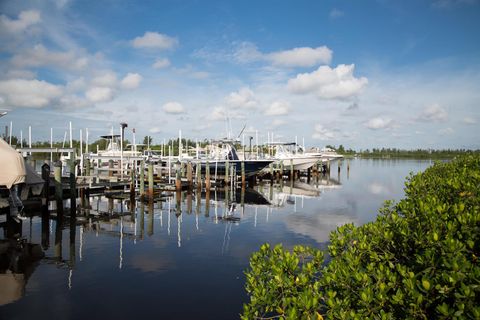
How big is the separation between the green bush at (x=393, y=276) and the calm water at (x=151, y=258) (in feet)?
14.5

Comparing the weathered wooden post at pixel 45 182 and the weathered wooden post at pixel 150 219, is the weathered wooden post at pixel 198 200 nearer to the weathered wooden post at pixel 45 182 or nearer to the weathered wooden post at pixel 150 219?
the weathered wooden post at pixel 150 219

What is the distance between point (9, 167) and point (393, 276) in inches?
Answer: 528

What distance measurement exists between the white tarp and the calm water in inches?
103

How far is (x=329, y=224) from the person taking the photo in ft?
59.2

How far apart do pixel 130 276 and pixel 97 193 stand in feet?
56.4

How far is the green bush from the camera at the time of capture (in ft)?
9.50

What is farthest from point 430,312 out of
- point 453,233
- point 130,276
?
point 130,276

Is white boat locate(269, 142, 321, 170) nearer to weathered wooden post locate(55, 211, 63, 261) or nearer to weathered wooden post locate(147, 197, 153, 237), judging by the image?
weathered wooden post locate(147, 197, 153, 237)

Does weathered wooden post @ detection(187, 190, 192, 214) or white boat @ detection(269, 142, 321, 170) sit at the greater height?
white boat @ detection(269, 142, 321, 170)

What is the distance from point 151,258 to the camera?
38.2 feet

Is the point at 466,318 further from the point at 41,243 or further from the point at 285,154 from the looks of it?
the point at 285,154

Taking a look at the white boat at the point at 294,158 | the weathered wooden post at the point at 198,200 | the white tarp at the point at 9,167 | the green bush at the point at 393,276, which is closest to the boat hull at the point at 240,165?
the weathered wooden post at the point at 198,200

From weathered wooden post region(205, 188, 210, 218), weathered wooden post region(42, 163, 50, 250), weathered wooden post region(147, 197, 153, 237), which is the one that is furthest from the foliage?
weathered wooden post region(205, 188, 210, 218)

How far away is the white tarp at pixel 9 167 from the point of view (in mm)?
12000
